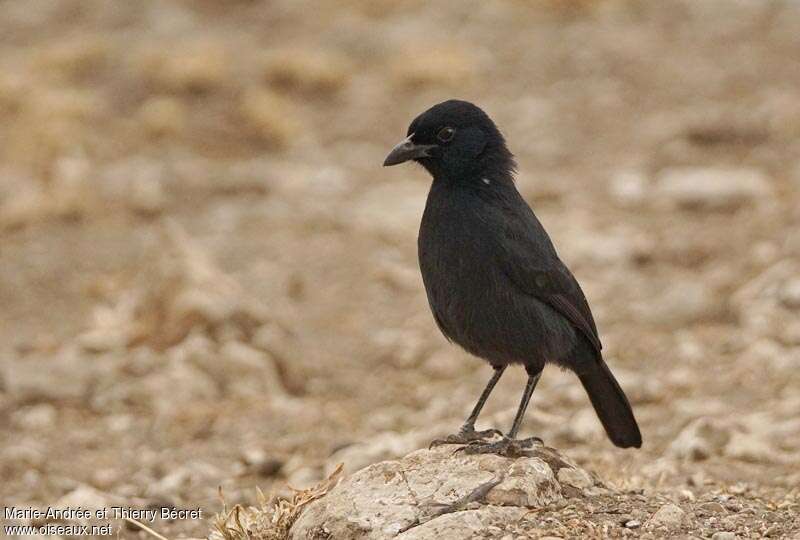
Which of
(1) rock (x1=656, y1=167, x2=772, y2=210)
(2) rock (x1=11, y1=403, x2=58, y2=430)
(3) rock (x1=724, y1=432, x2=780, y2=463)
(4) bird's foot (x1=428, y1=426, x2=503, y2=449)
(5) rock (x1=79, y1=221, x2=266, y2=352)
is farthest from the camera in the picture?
(1) rock (x1=656, y1=167, x2=772, y2=210)

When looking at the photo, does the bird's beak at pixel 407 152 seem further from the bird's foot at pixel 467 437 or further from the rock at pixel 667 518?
the rock at pixel 667 518

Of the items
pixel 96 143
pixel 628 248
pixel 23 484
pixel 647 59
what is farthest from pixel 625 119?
pixel 23 484

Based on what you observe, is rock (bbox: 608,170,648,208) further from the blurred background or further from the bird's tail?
the bird's tail

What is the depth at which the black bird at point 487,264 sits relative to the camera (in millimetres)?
5797

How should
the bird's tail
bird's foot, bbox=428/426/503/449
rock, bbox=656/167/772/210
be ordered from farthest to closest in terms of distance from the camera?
1. rock, bbox=656/167/772/210
2. the bird's tail
3. bird's foot, bbox=428/426/503/449

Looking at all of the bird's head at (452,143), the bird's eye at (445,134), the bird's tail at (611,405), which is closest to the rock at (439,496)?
the bird's tail at (611,405)

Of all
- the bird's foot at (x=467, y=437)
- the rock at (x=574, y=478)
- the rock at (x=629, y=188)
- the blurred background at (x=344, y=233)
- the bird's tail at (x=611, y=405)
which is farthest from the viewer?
the rock at (x=629, y=188)

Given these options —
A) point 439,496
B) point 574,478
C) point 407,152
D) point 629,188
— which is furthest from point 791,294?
point 439,496

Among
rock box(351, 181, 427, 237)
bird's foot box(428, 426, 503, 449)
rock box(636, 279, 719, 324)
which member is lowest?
bird's foot box(428, 426, 503, 449)

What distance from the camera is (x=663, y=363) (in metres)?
9.21

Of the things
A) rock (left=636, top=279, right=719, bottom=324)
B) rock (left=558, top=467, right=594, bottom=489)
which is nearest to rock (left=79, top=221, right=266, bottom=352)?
rock (left=636, top=279, right=719, bottom=324)

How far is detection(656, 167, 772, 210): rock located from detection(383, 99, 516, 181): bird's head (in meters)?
6.68

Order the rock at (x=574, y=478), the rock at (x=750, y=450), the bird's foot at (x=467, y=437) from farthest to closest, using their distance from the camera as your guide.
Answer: the rock at (x=750, y=450) < the bird's foot at (x=467, y=437) < the rock at (x=574, y=478)

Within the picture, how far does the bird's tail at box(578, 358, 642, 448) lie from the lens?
21.1 feet
